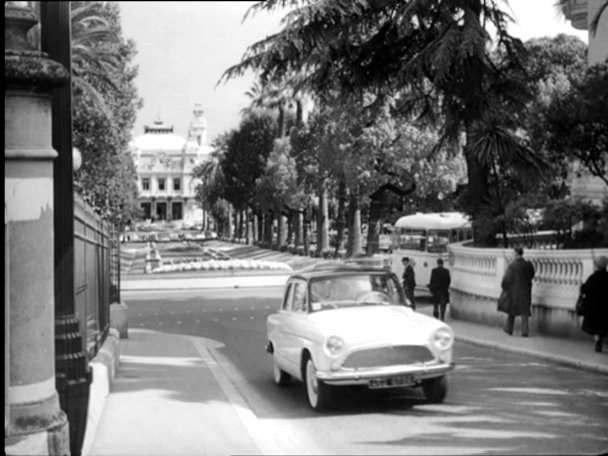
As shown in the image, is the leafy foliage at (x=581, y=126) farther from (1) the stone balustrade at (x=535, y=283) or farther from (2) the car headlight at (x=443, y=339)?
(2) the car headlight at (x=443, y=339)

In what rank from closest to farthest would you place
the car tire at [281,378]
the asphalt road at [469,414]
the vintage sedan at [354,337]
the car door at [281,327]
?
the asphalt road at [469,414] < the vintage sedan at [354,337] < the car tire at [281,378] < the car door at [281,327]

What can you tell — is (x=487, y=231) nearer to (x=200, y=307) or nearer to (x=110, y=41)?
(x=110, y=41)

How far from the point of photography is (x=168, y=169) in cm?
450

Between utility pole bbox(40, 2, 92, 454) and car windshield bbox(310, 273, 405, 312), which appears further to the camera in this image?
car windshield bbox(310, 273, 405, 312)

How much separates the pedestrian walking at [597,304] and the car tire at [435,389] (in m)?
3.70

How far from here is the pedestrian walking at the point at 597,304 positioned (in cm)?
913

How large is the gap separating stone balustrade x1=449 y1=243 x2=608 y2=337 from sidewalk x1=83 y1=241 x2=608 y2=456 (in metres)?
0.16

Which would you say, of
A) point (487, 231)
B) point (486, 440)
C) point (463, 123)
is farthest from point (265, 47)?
point (487, 231)

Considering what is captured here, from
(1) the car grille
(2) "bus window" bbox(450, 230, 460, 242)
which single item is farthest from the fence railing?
(2) "bus window" bbox(450, 230, 460, 242)

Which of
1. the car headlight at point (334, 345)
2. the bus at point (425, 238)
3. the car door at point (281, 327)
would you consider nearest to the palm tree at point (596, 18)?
the bus at point (425, 238)

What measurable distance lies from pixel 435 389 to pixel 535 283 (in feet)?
16.8

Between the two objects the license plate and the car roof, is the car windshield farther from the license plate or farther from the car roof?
the license plate

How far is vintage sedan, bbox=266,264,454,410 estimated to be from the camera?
5289 millimetres

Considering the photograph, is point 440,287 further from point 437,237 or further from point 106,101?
point 437,237
